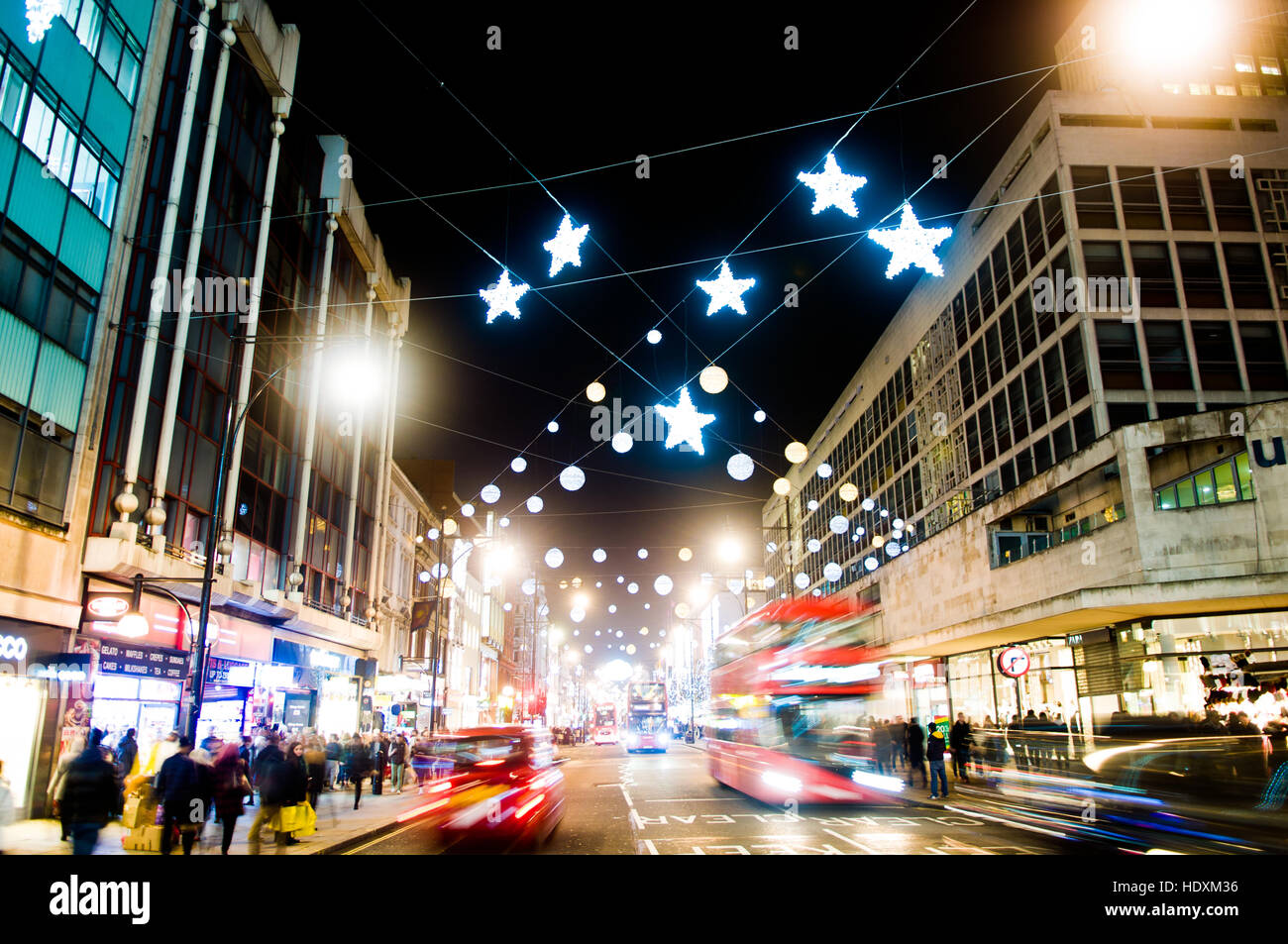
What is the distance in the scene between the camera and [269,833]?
44.0ft

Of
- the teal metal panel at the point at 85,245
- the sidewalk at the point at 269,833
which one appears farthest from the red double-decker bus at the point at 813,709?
the teal metal panel at the point at 85,245

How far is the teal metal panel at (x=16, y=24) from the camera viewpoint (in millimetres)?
14559

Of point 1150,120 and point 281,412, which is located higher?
point 1150,120

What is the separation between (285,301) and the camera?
2717cm

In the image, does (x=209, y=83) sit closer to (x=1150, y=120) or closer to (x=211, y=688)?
(x=211, y=688)

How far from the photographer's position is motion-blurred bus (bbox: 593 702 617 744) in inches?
3182

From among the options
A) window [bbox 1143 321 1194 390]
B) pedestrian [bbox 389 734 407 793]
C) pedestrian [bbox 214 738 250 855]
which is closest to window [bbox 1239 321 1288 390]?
window [bbox 1143 321 1194 390]

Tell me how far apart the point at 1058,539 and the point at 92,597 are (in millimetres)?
29816

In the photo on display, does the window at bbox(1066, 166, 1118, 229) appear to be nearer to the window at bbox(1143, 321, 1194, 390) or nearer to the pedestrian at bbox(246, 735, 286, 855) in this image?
the window at bbox(1143, 321, 1194, 390)

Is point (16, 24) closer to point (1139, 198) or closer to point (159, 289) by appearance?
point (159, 289)

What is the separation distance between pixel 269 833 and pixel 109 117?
15.8 metres
